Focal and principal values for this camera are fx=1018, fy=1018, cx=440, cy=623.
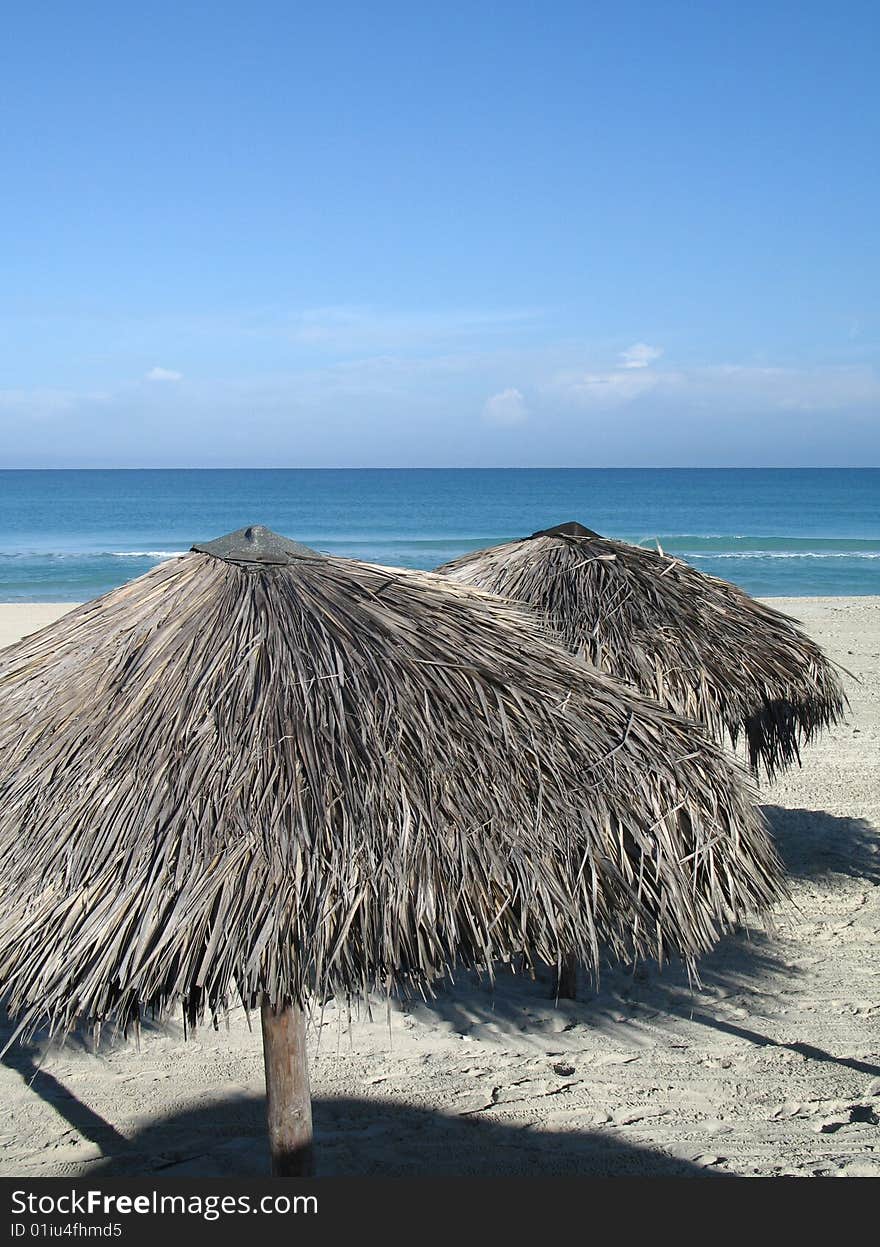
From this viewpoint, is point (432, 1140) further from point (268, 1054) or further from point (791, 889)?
point (791, 889)

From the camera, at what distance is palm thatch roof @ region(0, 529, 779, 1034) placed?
262cm

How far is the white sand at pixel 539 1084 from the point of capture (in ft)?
12.1

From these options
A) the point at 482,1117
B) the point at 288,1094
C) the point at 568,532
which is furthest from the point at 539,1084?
the point at 568,532

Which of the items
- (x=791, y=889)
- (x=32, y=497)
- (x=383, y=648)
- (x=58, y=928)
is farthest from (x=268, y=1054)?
(x=32, y=497)

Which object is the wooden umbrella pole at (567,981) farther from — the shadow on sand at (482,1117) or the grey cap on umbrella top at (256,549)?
the grey cap on umbrella top at (256,549)

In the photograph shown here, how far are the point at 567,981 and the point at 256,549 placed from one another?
2745mm

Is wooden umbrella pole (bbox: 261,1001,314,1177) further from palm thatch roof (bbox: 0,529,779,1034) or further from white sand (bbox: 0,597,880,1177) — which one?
white sand (bbox: 0,597,880,1177)

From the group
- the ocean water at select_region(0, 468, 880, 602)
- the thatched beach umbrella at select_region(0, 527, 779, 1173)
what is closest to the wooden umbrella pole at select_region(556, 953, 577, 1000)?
the thatched beach umbrella at select_region(0, 527, 779, 1173)

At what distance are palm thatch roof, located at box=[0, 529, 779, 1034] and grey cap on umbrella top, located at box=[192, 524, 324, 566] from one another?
0.5 inches

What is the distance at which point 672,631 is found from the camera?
5.12 m

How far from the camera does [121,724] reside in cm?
293

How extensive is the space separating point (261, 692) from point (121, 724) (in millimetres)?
417

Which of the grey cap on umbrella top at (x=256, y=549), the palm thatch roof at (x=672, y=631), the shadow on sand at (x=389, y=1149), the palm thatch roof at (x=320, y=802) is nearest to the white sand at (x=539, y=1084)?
the shadow on sand at (x=389, y=1149)

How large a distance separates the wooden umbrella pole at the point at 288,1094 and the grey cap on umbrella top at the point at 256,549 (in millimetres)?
1426
